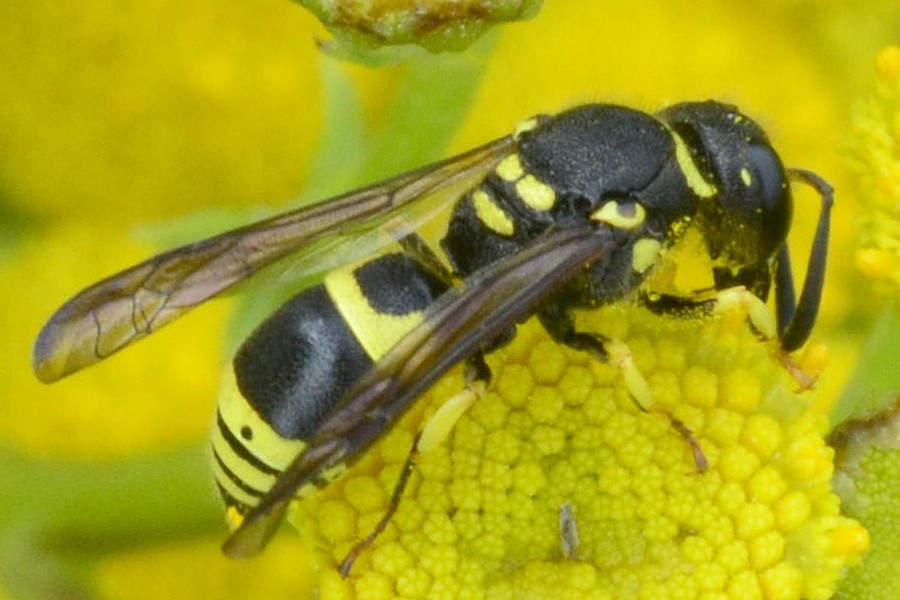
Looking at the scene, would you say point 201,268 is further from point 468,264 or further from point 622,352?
point 622,352

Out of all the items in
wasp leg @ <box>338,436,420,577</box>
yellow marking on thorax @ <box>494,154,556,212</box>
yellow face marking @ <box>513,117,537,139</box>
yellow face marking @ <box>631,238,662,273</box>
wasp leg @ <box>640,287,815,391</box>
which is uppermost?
yellow face marking @ <box>513,117,537,139</box>

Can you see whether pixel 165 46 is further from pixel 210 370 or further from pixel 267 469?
pixel 267 469

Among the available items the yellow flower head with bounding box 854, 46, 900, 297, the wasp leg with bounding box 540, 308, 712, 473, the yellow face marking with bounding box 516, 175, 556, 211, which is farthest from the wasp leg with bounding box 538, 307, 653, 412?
the yellow flower head with bounding box 854, 46, 900, 297

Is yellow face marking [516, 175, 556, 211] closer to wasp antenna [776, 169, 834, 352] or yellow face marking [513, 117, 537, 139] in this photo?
yellow face marking [513, 117, 537, 139]

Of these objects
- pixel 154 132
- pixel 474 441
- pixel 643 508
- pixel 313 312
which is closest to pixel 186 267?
pixel 313 312

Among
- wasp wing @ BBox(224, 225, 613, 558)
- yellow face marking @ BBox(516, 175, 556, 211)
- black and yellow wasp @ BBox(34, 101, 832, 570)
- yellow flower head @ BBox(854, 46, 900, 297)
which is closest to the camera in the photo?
wasp wing @ BBox(224, 225, 613, 558)

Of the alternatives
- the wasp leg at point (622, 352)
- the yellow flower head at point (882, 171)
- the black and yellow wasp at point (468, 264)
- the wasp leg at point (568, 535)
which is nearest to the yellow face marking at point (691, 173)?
the black and yellow wasp at point (468, 264)

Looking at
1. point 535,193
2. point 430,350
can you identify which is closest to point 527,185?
point 535,193
